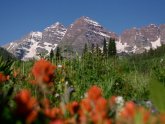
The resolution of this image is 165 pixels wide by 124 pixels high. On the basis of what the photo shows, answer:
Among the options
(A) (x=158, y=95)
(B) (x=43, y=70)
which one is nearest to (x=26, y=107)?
(B) (x=43, y=70)

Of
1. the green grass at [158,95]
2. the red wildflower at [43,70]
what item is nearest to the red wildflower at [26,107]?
the red wildflower at [43,70]

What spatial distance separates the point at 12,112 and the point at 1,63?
18.2ft

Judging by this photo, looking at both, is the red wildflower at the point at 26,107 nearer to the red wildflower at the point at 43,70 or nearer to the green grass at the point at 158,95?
the red wildflower at the point at 43,70

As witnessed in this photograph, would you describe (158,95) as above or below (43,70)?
below

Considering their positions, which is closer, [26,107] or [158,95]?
[26,107]

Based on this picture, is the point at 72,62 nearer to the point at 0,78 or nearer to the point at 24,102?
the point at 0,78

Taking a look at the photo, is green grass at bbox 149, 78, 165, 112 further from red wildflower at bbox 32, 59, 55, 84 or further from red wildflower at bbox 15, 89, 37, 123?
red wildflower at bbox 15, 89, 37, 123

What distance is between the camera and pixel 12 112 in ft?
4.60

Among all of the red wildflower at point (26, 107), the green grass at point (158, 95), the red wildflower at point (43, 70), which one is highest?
the red wildflower at point (43, 70)

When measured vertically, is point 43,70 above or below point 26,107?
above

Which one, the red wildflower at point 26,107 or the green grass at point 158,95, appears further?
the green grass at point 158,95

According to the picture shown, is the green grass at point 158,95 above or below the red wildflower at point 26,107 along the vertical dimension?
above

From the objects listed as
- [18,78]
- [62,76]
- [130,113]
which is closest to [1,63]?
[18,78]

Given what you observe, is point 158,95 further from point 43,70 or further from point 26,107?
point 26,107
